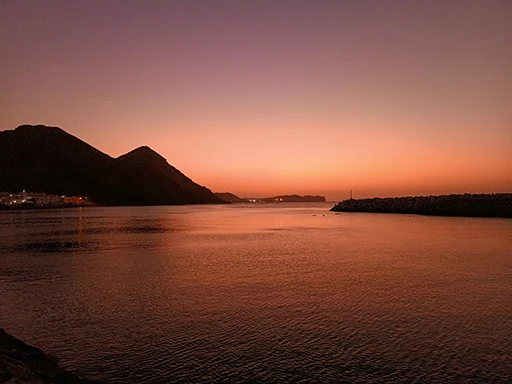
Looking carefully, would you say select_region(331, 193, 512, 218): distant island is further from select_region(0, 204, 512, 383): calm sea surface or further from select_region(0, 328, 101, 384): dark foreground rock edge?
select_region(0, 328, 101, 384): dark foreground rock edge

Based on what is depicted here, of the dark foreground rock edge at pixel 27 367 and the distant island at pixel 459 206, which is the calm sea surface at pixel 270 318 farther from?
the distant island at pixel 459 206

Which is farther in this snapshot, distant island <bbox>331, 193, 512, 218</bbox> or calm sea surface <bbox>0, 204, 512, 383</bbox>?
distant island <bbox>331, 193, 512, 218</bbox>

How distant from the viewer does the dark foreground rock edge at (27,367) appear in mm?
6961

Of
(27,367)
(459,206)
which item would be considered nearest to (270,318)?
(27,367)

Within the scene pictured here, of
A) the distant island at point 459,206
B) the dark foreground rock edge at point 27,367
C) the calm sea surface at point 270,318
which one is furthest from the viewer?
the distant island at point 459,206

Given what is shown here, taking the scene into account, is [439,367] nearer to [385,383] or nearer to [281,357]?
[385,383]

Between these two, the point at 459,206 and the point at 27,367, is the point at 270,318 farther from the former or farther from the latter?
the point at 459,206

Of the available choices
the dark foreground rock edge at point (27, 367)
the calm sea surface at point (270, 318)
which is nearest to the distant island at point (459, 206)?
the calm sea surface at point (270, 318)

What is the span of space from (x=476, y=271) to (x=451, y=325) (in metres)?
10.9

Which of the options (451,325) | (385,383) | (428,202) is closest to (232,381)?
(385,383)

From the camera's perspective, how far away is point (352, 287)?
18.3 metres

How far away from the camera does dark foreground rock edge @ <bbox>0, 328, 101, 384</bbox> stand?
696cm

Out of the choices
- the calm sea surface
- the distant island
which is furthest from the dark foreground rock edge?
the distant island

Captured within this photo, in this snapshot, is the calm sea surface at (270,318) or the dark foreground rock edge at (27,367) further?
the calm sea surface at (270,318)
